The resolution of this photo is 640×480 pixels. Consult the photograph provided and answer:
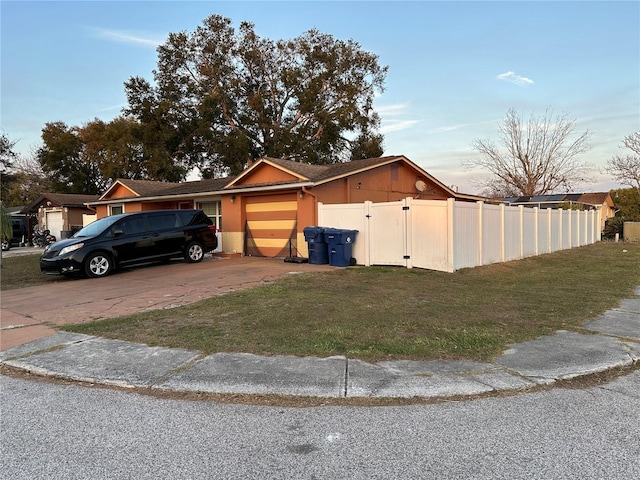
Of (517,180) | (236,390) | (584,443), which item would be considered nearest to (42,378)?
(236,390)

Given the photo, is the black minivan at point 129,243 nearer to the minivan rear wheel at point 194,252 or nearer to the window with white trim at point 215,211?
the minivan rear wheel at point 194,252

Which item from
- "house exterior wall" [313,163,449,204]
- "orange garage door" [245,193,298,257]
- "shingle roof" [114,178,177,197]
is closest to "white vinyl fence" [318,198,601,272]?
"house exterior wall" [313,163,449,204]

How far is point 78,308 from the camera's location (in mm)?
8352

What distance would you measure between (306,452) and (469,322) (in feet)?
13.7

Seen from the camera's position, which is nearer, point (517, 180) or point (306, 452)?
point (306, 452)

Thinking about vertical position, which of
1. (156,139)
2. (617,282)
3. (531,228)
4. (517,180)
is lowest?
(617,282)

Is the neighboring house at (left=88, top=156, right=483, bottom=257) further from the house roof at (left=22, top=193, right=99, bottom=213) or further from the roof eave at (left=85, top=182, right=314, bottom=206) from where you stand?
the house roof at (left=22, top=193, right=99, bottom=213)

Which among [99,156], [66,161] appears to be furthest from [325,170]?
[66,161]

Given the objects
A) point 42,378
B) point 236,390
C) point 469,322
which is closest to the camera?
point 236,390

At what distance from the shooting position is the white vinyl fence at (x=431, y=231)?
39.8 feet

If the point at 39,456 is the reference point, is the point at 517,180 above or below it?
above

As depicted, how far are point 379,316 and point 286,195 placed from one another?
9.64m

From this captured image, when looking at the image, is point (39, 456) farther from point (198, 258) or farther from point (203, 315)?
point (198, 258)

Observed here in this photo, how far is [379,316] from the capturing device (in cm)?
700
